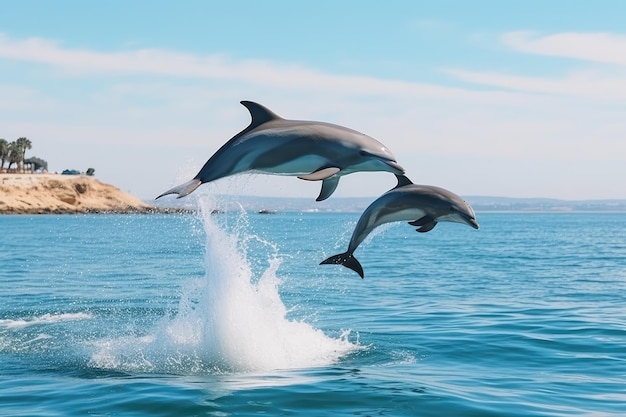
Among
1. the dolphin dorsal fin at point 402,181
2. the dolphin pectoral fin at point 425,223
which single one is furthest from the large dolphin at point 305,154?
the dolphin dorsal fin at point 402,181

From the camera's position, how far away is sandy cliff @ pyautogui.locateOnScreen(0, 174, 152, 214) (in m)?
145

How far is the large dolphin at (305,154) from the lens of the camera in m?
8.99

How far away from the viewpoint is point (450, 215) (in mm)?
10289

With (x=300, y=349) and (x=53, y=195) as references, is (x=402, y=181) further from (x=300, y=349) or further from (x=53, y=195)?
(x=53, y=195)

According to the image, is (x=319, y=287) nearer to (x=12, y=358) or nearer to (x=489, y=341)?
(x=489, y=341)

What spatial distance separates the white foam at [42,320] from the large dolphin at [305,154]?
1226 centimetres

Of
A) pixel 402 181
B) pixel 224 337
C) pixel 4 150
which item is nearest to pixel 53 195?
pixel 4 150

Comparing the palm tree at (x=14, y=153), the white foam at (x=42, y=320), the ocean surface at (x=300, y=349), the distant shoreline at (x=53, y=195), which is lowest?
the white foam at (x=42, y=320)

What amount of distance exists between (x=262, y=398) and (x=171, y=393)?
4.59ft

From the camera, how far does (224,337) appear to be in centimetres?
1534

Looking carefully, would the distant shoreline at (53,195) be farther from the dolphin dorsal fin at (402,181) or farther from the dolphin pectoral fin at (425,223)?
the dolphin pectoral fin at (425,223)

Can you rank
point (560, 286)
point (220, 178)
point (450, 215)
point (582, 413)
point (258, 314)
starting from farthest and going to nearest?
point (560, 286) < point (258, 314) < point (582, 413) < point (450, 215) < point (220, 178)

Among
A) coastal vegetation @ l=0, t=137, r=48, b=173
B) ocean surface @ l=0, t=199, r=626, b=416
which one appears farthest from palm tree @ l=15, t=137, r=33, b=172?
ocean surface @ l=0, t=199, r=626, b=416

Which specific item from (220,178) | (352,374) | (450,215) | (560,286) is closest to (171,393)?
(352,374)
